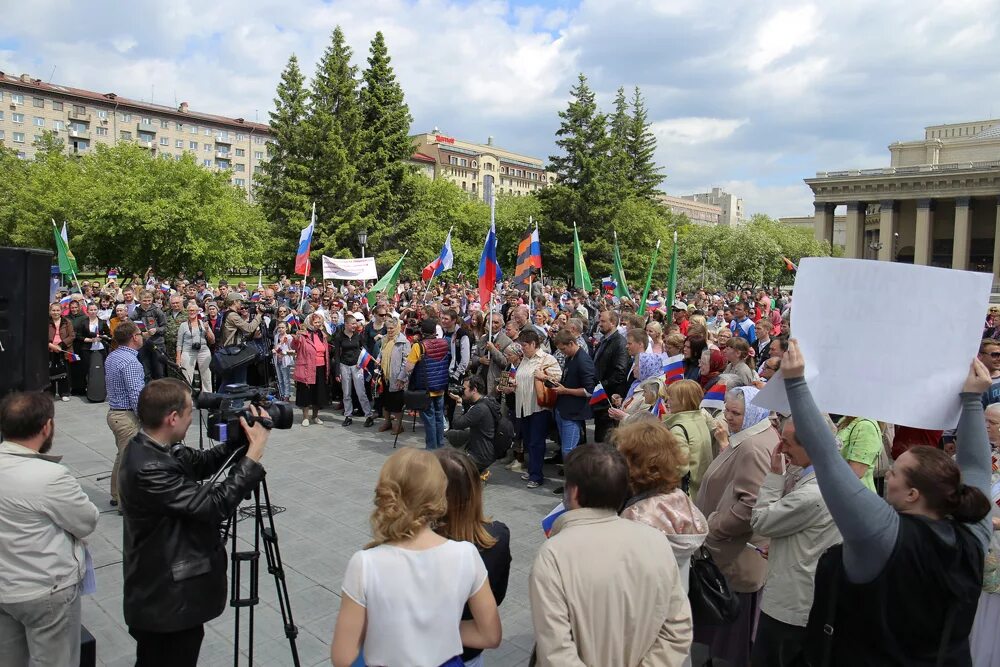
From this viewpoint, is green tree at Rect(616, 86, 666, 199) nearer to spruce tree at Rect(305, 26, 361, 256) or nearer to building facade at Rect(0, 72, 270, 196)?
spruce tree at Rect(305, 26, 361, 256)

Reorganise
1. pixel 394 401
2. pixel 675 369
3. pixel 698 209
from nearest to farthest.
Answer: pixel 675 369 → pixel 394 401 → pixel 698 209

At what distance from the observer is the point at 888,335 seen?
2584 mm

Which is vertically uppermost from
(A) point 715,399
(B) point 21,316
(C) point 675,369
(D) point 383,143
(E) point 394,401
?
(D) point 383,143

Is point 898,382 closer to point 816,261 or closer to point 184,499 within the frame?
point 816,261

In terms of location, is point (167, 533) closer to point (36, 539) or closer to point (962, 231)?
point (36, 539)

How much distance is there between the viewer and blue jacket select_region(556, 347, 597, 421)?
26.6 feet

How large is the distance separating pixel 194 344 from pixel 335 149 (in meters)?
30.2

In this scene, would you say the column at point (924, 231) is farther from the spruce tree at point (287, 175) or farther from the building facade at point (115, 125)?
the building facade at point (115, 125)

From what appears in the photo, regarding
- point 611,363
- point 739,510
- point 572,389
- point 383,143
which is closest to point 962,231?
point 383,143

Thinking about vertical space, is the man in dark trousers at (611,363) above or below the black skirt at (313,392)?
above

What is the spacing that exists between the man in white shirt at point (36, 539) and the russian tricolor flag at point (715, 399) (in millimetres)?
4586

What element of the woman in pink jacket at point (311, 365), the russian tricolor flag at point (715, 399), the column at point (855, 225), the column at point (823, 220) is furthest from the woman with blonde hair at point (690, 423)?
the column at point (823, 220)

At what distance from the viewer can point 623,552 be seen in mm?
2463

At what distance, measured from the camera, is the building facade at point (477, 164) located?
389ft
